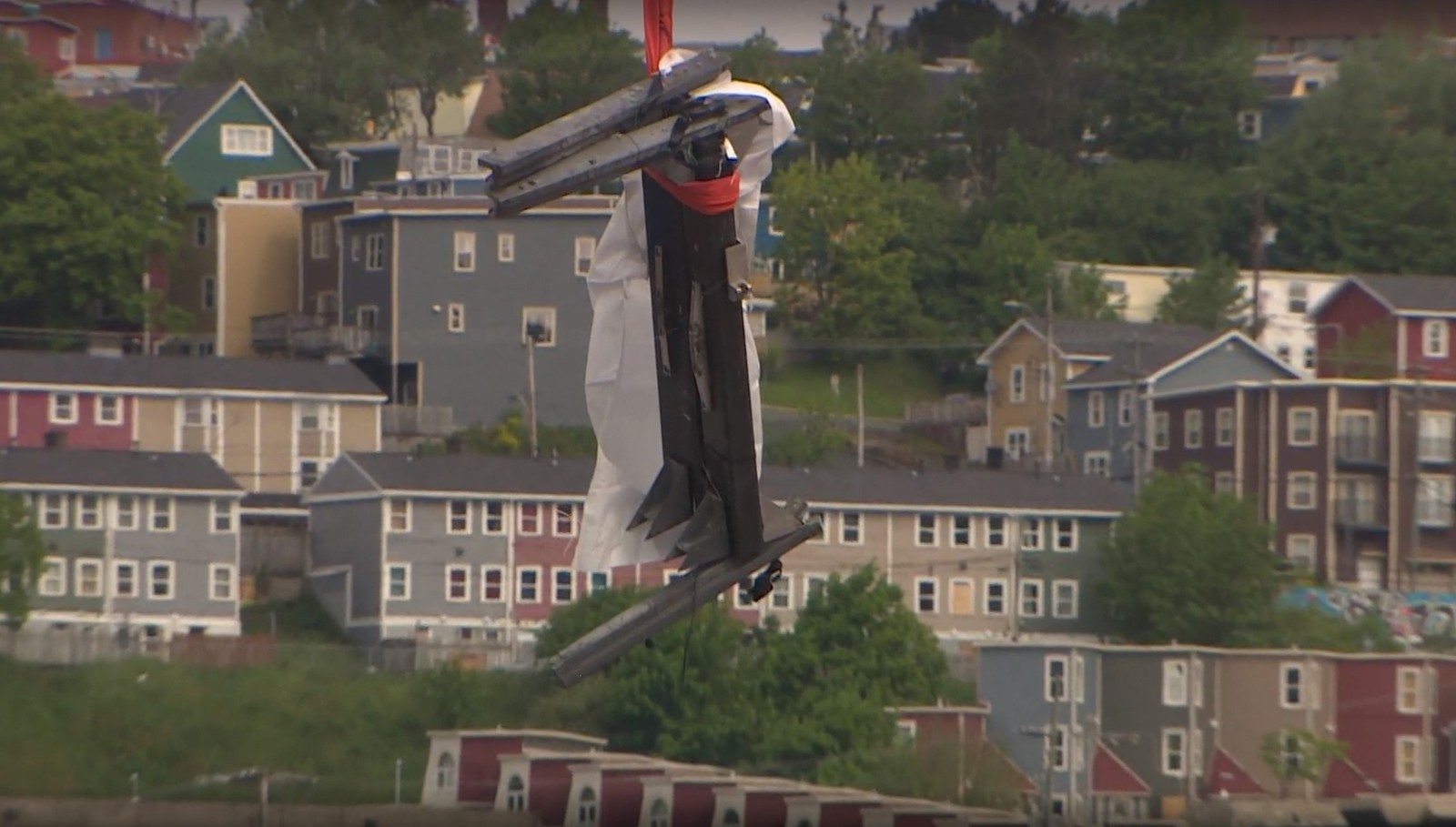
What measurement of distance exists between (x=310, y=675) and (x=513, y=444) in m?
10.9

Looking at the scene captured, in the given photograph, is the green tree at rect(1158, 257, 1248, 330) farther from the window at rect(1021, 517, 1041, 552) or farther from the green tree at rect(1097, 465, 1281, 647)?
the green tree at rect(1097, 465, 1281, 647)

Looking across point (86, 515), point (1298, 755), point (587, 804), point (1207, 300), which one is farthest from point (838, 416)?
point (587, 804)

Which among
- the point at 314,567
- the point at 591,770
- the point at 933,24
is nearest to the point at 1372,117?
the point at 933,24

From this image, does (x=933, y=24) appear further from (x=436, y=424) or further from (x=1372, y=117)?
(x=436, y=424)

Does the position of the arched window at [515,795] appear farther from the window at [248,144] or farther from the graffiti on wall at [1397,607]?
the window at [248,144]

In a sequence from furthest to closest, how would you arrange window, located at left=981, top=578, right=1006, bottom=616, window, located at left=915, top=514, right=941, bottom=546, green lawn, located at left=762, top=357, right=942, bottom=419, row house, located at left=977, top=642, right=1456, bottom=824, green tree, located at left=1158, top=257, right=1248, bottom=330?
green tree, located at left=1158, top=257, right=1248, bottom=330
green lawn, located at left=762, top=357, right=942, bottom=419
window, located at left=915, top=514, right=941, bottom=546
window, located at left=981, top=578, right=1006, bottom=616
row house, located at left=977, top=642, right=1456, bottom=824

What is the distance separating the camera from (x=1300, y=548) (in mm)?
37156

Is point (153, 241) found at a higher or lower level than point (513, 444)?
higher

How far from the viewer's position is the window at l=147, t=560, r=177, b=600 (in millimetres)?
33656

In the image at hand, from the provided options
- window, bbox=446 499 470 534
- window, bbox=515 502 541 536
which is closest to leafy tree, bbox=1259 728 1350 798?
window, bbox=515 502 541 536

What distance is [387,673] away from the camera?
27.0 meters

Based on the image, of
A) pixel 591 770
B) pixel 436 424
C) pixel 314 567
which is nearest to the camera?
pixel 591 770

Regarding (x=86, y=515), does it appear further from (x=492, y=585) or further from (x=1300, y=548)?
(x=1300, y=548)

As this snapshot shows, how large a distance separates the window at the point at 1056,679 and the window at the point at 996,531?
662 cm
